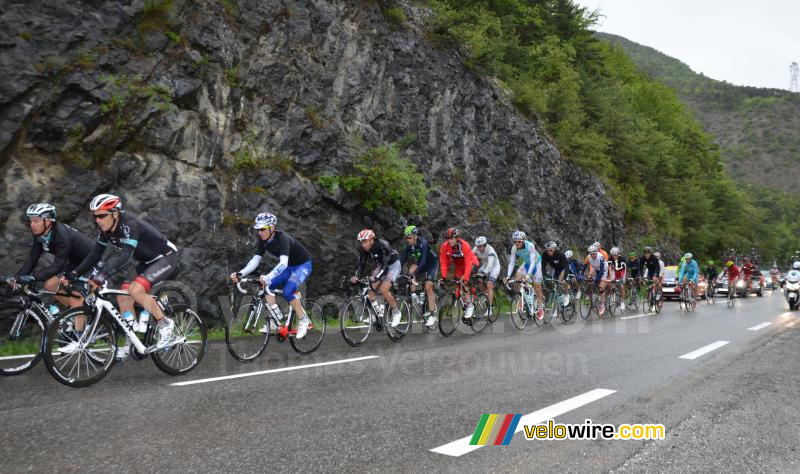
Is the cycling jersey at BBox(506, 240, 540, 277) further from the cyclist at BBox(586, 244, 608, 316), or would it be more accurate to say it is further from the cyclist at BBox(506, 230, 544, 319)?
the cyclist at BBox(586, 244, 608, 316)

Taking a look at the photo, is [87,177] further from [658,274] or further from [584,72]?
[584,72]

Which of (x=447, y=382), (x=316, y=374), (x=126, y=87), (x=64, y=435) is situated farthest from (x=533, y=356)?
(x=126, y=87)

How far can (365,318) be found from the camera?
9625mm

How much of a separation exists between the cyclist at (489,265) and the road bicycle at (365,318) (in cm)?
273

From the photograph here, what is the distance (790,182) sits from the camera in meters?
130

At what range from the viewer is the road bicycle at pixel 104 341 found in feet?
19.1

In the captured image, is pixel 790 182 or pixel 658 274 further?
pixel 790 182

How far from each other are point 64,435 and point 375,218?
11.7 meters

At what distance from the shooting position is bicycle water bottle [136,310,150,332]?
21.1ft

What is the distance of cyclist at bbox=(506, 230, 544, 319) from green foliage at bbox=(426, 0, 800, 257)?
821 centimetres

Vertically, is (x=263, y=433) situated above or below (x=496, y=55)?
below

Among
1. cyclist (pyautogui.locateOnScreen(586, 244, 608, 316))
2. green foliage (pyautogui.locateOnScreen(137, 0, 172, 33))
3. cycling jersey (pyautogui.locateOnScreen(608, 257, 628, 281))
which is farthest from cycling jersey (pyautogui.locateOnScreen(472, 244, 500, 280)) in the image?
green foliage (pyautogui.locateOnScreen(137, 0, 172, 33))

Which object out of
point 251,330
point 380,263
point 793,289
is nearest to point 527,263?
point 380,263

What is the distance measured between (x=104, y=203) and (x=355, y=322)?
4503 millimetres
